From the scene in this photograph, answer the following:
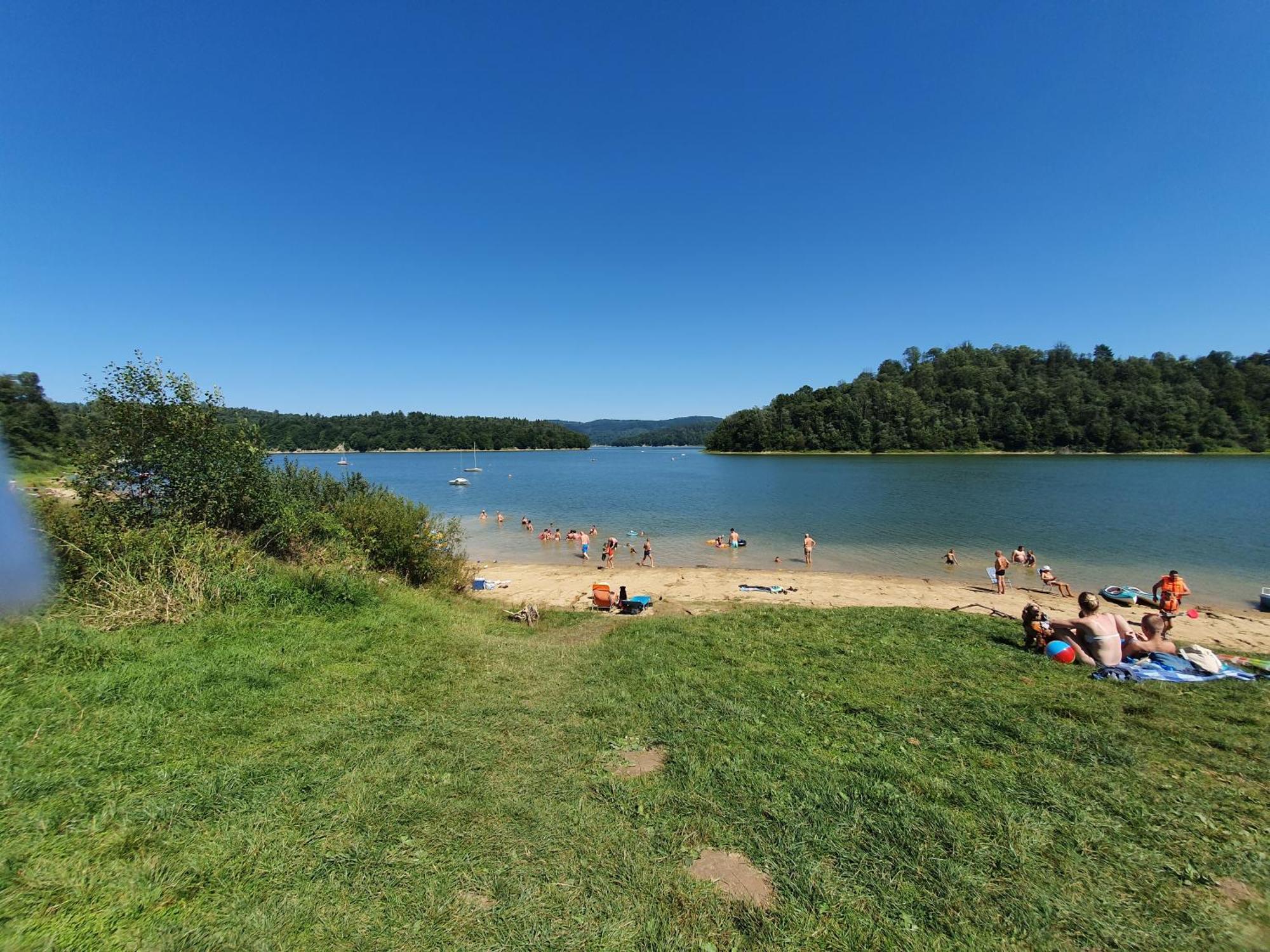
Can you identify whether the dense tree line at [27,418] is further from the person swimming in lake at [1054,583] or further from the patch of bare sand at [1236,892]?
the person swimming in lake at [1054,583]

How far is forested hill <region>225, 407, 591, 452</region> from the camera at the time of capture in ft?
556

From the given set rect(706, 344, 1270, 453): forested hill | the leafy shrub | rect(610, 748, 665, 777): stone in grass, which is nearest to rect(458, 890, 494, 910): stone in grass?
rect(610, 748, 665, 777): stone in grass

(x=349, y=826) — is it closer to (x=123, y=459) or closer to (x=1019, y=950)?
(x=1019, y=950)

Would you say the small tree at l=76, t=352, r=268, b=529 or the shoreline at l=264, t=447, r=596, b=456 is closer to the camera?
the small tree at l=76, t=352, r=268, b=529

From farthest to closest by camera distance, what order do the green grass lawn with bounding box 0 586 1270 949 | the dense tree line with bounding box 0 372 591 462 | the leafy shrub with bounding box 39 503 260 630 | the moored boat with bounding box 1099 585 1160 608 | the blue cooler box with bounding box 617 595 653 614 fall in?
the dense tree line with bounding box 0 372 591 462, the moored boat with bounding box 1099 585 1160 608, the blue cooler box with bounding box 617 595 653 614, the leafy shrub with bounding box 39 503 260 630, the green grass lawn with bounding box 0 586 1270 949

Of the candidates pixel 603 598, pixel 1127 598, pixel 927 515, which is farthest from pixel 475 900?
pixel 927 515

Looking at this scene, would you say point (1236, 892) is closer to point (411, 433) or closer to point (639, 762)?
point (639, 762)

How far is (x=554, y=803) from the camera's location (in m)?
4.24

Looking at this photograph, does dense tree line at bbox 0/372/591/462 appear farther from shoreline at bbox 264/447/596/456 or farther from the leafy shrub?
the leafy shrub

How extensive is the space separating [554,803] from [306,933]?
1.85m

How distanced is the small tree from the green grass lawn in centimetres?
451

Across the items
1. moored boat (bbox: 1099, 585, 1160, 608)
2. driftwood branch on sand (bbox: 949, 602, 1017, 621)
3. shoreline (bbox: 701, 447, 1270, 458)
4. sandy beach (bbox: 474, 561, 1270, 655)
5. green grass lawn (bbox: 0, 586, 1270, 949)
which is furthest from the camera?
shoreline (bbox: 701, 447, 1270, 458)

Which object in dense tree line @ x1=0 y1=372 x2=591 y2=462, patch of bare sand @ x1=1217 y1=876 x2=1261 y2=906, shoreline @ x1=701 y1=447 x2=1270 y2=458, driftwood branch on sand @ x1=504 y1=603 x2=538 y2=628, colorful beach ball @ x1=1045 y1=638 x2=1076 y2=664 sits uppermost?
dense tree line @ x1=0 y1=372 x2=591 y2=462

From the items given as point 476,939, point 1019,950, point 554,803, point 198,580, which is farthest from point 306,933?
point 198,580
